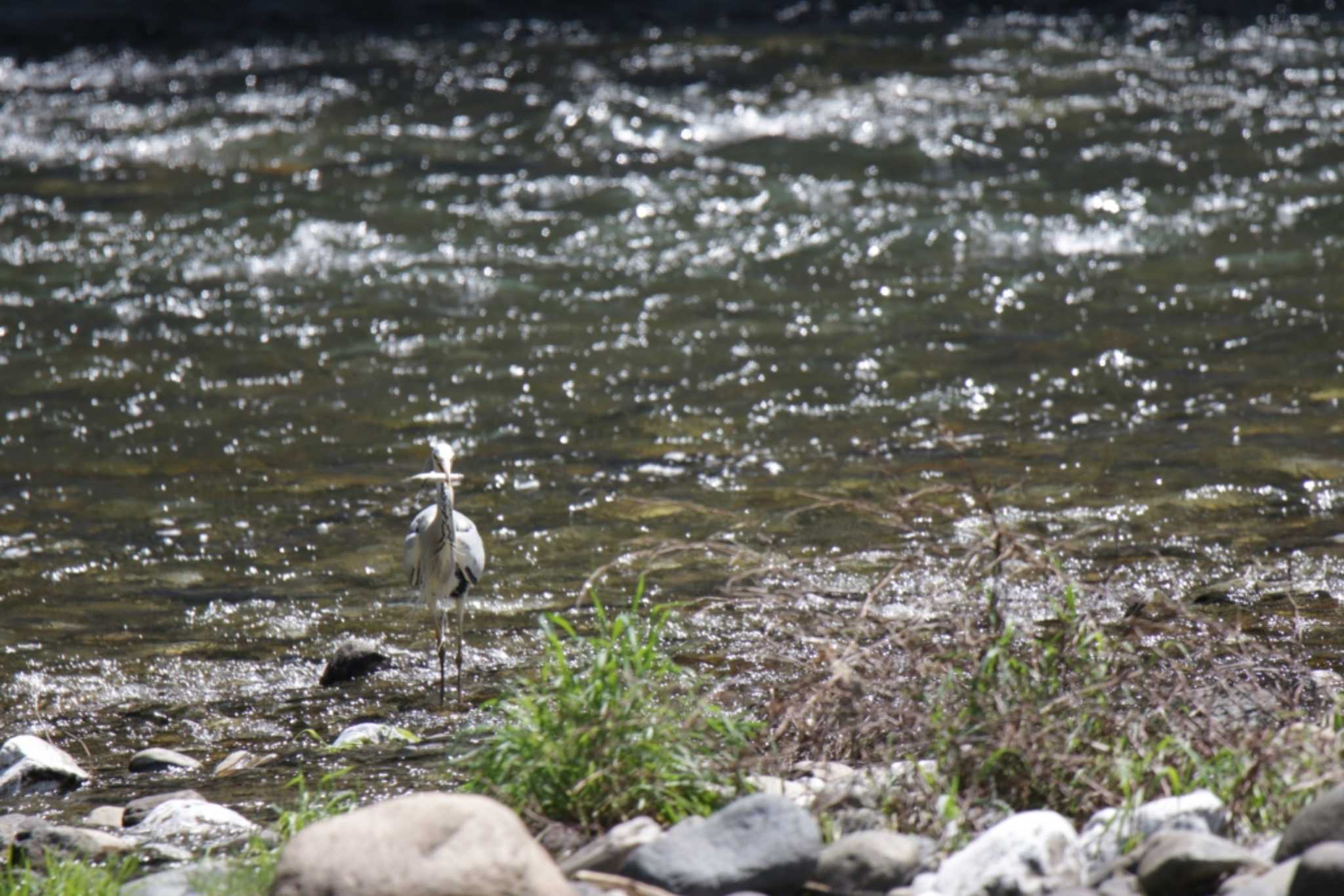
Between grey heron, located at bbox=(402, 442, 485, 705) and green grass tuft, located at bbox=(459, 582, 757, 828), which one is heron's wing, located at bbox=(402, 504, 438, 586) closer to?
grey heron, located at bbox=(402, 442, 485, 705)

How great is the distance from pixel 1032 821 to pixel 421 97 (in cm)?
1171

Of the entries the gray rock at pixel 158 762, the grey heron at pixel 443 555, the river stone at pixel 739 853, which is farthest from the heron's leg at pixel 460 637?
the river stone at pixel 739 853

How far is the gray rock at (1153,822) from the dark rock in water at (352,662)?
3020 mm

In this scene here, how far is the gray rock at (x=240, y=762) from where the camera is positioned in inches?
187

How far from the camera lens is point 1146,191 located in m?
11.9

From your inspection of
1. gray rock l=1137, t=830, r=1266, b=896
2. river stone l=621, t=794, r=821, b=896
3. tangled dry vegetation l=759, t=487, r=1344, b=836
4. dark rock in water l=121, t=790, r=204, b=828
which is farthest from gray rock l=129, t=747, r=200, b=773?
gray rock l=1137, t=830, r=1266, b=896

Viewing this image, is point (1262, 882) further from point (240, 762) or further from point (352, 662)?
point (352, 662)

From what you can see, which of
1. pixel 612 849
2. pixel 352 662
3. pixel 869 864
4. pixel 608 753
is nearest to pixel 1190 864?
pixel 869 864

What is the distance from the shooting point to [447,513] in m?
5.68

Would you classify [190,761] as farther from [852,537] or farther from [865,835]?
[852,537]

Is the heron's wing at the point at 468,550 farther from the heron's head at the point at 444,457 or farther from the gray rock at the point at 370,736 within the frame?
the gray rock at the point at 370,736

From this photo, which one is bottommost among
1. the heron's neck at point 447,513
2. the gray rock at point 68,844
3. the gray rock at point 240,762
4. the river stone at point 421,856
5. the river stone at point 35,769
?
the gray rock at point 240,762

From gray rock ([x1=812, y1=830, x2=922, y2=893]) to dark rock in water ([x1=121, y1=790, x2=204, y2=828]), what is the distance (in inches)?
76.6

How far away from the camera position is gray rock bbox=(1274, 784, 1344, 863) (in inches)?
123
